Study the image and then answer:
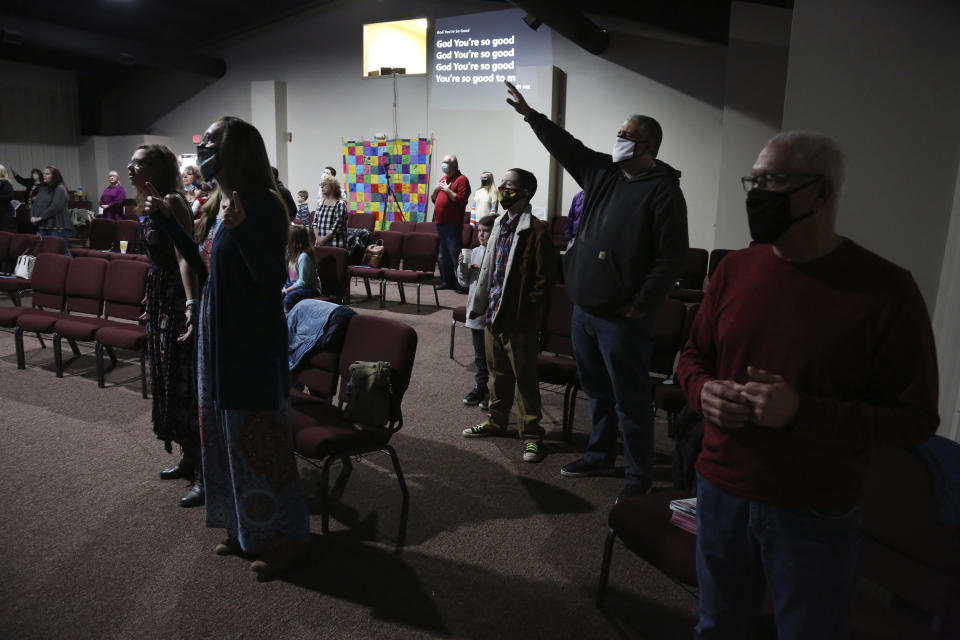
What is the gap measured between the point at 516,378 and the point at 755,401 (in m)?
2.22

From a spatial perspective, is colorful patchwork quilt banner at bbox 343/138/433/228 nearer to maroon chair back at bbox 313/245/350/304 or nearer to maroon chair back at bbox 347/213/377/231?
maroon chair back at bbox 347/213/377/231

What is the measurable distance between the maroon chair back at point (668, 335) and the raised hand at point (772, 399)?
2.33m

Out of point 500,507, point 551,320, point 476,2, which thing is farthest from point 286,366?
point 476,2

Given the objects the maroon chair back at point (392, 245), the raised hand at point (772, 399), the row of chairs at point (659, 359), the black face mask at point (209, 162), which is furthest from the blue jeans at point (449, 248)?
the raised hand at point (772, 399)

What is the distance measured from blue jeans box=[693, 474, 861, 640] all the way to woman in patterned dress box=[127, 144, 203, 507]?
6.96 ft

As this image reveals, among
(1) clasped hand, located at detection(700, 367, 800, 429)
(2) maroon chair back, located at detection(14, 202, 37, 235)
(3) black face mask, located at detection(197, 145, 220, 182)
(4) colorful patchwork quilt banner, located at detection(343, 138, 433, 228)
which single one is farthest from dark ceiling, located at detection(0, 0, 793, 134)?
(1) clasped hand, located at detection(700, 367, 800, 429)

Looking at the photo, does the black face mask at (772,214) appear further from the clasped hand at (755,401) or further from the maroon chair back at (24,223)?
the maroon chair back at (24,223)

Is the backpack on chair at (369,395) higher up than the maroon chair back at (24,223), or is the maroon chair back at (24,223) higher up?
the maroon chair back at (24,223)

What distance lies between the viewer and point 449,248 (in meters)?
7.95

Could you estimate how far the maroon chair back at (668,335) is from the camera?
3434 mm

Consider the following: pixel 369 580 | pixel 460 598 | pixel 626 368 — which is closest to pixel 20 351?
pixel 369 580

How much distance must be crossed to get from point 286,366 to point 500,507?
1.19 metres

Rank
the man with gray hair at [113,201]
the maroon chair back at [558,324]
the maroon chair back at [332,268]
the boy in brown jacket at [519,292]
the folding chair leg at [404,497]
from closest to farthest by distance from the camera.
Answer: the folding chair leg at [404,497]
the boy in brown jacket at [519,292]
the maroon chair back at [558,324]
the maroon chair back at [332,268]
the man with gray hair at [113,201]

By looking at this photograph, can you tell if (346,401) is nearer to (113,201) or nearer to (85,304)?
(85,304)
